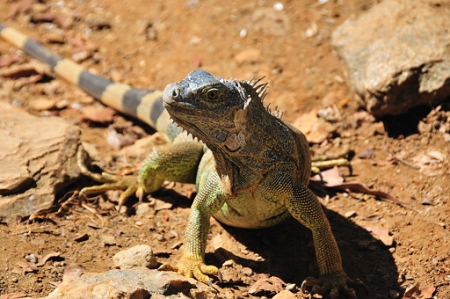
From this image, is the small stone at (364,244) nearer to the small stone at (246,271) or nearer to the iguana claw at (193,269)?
the small stone at (246,271)

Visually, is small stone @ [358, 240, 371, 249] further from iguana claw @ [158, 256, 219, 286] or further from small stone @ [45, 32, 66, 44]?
small stone @ [45, 32, 66, 44]

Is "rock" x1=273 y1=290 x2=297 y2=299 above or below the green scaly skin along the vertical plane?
below

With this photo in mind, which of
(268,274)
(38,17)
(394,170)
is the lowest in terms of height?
(268,274)

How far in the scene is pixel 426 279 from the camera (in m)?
4.05

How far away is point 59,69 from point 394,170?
4091mm

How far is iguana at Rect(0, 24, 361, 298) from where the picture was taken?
3.58 m

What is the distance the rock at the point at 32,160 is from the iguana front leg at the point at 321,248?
6.60 feet

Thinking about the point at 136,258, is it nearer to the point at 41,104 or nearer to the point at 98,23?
the point at 41,104

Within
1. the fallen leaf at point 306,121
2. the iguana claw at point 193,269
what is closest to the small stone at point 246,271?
the iguana claw at point 193,269

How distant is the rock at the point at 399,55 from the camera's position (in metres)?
5.28

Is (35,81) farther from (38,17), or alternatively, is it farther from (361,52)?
(361,52)

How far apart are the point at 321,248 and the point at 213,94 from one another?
1.36 meters

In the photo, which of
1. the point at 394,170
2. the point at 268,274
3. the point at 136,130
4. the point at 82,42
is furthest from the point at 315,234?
the point at 82,42

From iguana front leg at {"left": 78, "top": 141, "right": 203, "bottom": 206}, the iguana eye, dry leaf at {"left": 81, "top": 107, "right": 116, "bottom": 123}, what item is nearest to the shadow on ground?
iguana front leg at {"left": 78, "top": 141, "right": 203, "bottom": 206}
